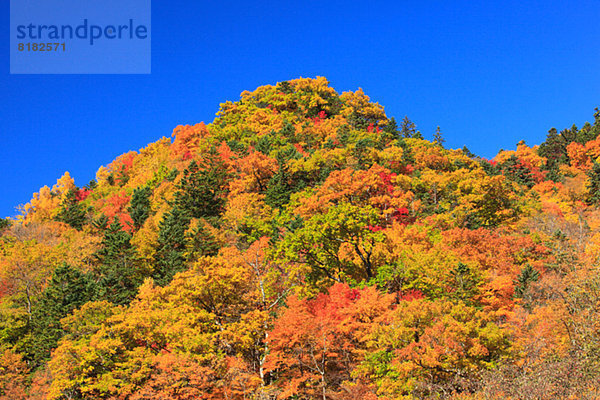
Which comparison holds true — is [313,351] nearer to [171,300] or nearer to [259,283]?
[259,283]

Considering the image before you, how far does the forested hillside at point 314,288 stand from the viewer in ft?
73.5

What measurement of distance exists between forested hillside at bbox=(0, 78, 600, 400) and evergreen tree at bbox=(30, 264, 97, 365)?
0.20 m

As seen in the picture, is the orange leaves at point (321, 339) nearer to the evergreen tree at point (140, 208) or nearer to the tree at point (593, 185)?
the evergreen tree at point (140, 208)

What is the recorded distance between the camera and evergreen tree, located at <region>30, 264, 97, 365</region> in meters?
39.8

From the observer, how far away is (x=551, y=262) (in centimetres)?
3984

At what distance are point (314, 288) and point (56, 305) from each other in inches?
1032

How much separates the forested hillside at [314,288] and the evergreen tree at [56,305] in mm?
199

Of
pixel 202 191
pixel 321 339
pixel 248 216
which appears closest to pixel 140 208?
pixel 202 191

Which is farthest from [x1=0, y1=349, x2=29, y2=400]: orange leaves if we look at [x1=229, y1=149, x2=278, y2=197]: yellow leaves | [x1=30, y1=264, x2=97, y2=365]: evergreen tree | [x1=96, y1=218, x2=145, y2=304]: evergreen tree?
[x1=229, y1=149, x2=278, y2=197]: yellow leaves

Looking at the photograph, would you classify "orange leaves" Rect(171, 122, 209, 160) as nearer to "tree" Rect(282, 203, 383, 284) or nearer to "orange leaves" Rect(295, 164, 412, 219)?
"orange leaves" Rect(295, 164, 412, 219)

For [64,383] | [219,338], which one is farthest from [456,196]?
[64,383]

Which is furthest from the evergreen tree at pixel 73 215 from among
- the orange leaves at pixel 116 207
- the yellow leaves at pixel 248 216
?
the yellow leaves at pixel 248 216

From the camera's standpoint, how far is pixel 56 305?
40.4 meters

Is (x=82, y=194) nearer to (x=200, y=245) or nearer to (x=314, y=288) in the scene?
(x=200, y=245)
